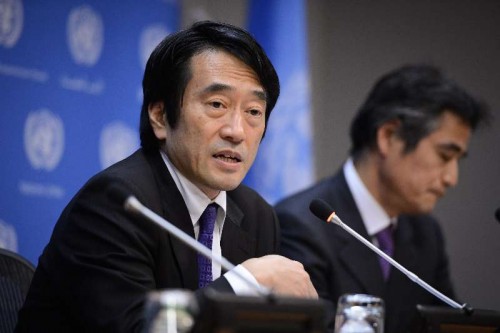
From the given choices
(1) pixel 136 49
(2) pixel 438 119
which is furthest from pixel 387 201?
(1) pixel 136 49

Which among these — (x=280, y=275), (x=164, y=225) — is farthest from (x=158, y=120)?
(x=164, y=225)

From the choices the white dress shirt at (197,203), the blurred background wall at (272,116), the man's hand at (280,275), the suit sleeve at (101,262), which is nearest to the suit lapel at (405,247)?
the blurred background wall at (272,116)

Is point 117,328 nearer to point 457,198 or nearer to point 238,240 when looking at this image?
point 238,240

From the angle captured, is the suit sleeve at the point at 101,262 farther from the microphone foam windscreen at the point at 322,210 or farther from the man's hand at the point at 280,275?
the microphone foam windscreen at the point at 322,210

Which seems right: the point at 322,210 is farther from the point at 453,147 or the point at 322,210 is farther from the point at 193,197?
the point at 453,147

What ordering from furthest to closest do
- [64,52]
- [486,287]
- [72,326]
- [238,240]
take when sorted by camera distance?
[486,287], [64,52], [238,240], [72,326]

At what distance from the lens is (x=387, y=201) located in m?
3.59

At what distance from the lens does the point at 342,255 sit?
3.28 m

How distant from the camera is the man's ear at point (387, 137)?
12.2ft

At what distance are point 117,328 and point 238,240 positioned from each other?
594 millimetres

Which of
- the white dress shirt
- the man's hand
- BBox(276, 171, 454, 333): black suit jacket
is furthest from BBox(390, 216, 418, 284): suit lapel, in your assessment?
the man's hand

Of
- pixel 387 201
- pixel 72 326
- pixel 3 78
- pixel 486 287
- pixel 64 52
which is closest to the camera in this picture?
pixel 72 326

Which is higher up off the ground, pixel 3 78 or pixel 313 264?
pixel 3 78

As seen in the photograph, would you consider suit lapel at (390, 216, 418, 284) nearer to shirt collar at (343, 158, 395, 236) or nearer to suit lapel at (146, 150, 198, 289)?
shirt collar at (343, 158, 395, 236)
